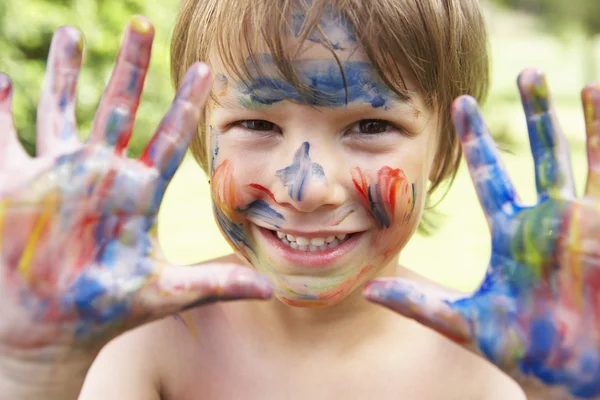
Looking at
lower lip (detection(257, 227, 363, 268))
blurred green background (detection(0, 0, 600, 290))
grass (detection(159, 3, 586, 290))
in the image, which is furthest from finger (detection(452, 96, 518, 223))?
blurred green background (detection(0, 0, 600, 290))

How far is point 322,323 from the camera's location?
1.89 m

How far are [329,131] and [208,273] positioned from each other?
426 mm

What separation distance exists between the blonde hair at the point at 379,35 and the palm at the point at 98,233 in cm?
29

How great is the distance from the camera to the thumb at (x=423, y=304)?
4.17 feet

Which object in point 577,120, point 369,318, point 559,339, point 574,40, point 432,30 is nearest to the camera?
point 559,339

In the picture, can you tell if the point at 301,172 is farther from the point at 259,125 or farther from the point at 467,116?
the point at 467,116

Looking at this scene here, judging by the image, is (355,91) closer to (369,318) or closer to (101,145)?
(101,145)

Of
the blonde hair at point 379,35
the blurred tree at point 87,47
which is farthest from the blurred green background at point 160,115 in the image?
the blonde hair at point 379,35

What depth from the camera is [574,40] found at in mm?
Answer: 13766

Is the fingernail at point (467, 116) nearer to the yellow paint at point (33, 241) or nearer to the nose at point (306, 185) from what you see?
the nose at point (306, 185)

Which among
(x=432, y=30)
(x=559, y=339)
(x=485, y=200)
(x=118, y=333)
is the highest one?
(x=432, y=30)

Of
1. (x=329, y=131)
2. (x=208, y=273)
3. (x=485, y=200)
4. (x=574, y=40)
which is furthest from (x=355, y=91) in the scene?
(x=574, y=40)

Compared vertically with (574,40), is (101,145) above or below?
above

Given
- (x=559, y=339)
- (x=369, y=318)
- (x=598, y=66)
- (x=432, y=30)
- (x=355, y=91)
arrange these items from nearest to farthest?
(x=559, y=339)
(x=355, y=91)
(x=432, y=30)
(x=369, y=318)
(x=598, y=66)
